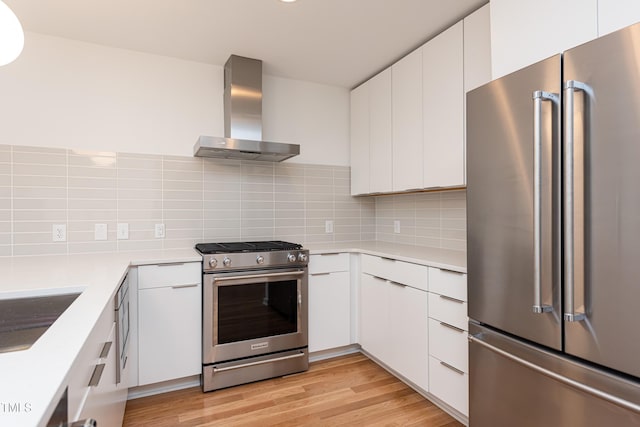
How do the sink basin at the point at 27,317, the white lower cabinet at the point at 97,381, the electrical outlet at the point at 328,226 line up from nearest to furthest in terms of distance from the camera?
the white lower cabinet at the point at 97,381 → the sink basin at the point at 27,317 → the electrical outlet at the point at 328,226

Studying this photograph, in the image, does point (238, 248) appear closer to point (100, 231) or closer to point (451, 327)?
point (100, 231)

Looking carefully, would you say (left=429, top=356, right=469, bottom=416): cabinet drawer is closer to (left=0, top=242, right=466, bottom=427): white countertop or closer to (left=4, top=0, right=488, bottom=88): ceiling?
(left=0, top=242, right=466, bottom=427): white countertop

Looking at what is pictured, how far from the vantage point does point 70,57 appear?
2.47 metres

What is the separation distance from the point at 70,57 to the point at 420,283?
112 inches

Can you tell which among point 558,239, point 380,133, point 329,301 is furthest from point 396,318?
point 380,133

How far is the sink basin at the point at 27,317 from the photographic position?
124 centimetres

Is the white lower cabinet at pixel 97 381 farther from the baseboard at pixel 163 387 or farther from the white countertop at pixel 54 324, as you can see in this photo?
the baseboard at pixel 163 387

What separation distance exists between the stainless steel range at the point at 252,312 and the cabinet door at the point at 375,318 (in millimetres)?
491

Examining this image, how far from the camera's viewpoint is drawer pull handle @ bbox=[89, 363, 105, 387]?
3.47ft

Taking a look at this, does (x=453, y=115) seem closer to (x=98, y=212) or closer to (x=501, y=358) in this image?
(x=501, y=358)

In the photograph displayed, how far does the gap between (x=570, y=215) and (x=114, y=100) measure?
287 centimetres

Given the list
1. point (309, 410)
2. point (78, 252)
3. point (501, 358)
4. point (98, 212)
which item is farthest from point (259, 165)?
point (501, 358)

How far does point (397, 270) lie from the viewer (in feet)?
7.82

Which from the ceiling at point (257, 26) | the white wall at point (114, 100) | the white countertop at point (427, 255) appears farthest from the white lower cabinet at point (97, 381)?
the ceiling at point (257, 26)
